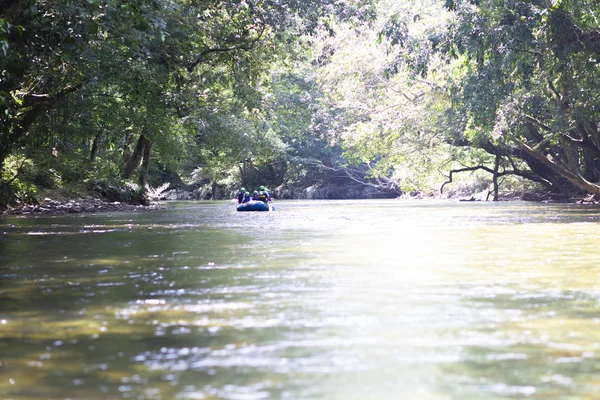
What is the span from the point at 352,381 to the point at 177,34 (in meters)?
15.5

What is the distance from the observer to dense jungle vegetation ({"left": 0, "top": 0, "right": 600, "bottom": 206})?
15.5m

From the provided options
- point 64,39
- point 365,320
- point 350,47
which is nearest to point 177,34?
point 64,39

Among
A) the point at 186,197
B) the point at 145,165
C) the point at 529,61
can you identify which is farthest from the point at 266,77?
the point at 186,197

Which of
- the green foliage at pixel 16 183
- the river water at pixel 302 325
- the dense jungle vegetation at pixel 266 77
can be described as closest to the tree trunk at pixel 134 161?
the dense jungle vegetation at pixel 266 77

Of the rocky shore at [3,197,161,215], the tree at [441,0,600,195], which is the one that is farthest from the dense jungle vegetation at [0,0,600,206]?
the rocky shore at [3,197,161,215]

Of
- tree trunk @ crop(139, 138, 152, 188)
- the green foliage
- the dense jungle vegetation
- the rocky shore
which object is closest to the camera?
the dense jungle vegetation

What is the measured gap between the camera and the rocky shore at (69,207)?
80.3ft

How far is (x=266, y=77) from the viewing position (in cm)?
2945

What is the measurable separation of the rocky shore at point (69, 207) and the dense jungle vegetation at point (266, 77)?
70cm

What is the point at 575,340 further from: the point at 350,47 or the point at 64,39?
the point at 350,47

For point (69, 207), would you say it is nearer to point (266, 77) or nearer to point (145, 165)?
point (266, 77)

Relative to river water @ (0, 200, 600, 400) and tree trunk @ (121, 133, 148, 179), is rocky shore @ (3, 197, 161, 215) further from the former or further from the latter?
river water @ (0, 200, 600, 400)

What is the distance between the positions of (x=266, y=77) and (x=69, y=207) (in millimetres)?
9078

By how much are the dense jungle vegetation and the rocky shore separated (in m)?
0.70
